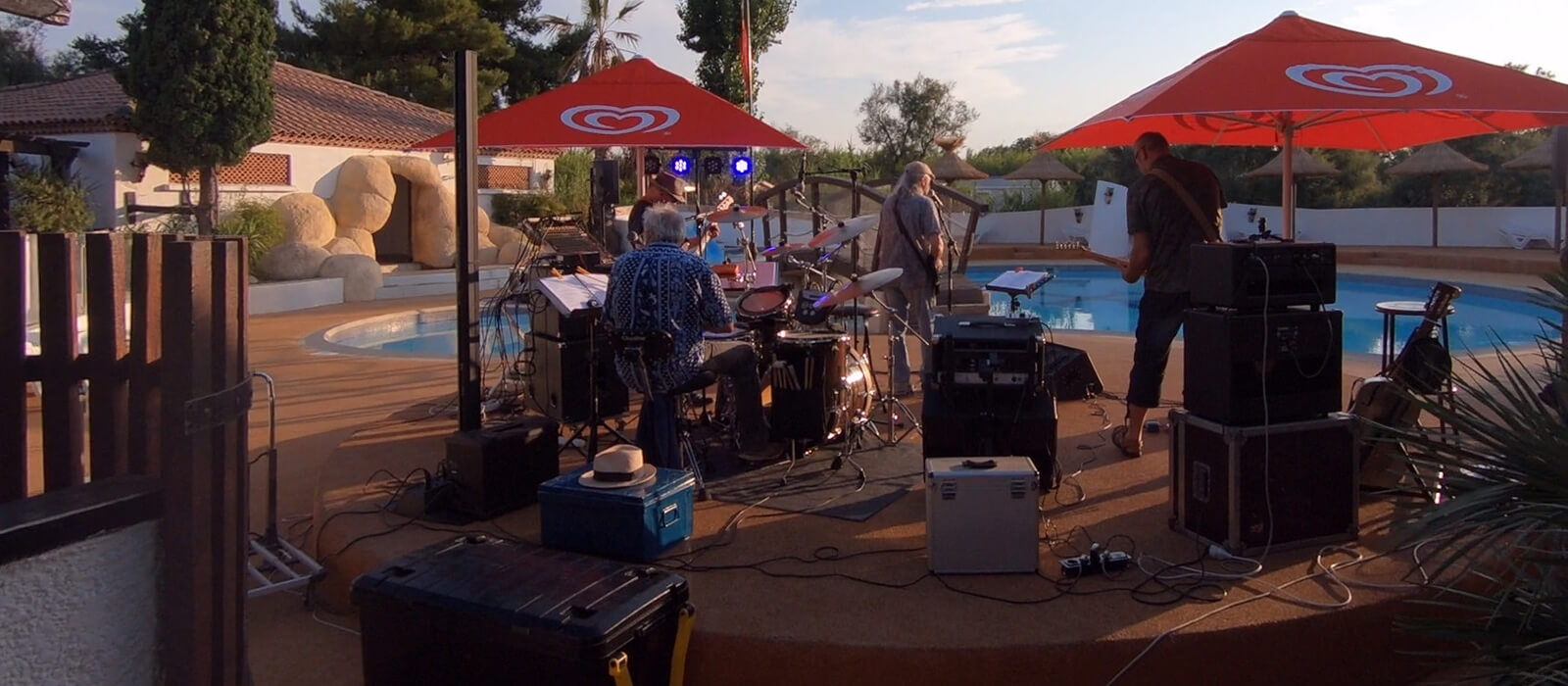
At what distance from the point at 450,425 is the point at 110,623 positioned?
4.77 metres

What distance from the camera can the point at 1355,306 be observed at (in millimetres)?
18234

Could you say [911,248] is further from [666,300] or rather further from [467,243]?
[467,243]

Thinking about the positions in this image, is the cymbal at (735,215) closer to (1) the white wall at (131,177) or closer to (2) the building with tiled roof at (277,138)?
(2) the building with tiled roof at (277,138)

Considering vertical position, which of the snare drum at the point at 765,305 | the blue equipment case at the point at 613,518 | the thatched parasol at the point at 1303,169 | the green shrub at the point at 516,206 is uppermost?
the thatched parasol at the point at 1303,169

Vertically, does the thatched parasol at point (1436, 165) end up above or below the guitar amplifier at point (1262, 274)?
above

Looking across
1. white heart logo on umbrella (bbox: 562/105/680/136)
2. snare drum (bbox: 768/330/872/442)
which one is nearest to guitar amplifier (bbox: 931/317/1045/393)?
snare drum (bbox: 768/330/872/442)

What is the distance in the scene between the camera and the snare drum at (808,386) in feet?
18.6

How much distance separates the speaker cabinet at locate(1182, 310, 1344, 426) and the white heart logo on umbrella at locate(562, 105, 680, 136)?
3.75m

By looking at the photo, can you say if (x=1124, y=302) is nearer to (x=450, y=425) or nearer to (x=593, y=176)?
(x=593, y=176)

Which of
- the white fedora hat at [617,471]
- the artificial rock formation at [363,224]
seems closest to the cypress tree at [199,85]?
the artificial rock formation at [363,224]

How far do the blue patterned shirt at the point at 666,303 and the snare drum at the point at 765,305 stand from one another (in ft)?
1.53

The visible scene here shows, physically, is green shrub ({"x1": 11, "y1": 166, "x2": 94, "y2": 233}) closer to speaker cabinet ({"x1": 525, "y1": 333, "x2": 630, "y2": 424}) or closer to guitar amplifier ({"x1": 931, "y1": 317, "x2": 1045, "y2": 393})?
speaker cabinet ({"x1": 525, "y1": 333, "x2": 630, "y2": 424})

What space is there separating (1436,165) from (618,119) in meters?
22.4

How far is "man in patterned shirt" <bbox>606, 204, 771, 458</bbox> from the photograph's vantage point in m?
4.95
